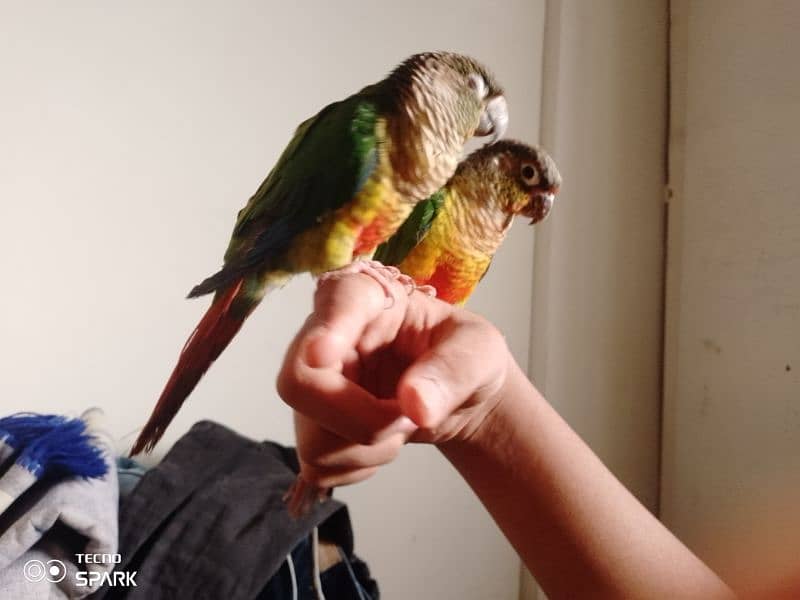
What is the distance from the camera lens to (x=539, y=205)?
549 millimetres

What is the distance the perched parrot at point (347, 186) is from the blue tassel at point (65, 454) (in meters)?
0.26

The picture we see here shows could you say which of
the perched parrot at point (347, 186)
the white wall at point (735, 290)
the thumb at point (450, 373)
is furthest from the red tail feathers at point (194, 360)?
the white wall at point (735, 290)

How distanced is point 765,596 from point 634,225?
56 cm

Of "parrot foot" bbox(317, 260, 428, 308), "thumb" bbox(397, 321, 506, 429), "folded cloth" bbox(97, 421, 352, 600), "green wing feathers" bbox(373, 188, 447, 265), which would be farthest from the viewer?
"folded cloth" bbox(97, 421, 352, 600)

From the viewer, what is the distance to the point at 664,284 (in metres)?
0.98

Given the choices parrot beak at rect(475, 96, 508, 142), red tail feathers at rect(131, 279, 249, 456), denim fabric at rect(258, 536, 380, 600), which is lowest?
denim fabric at rect(258, 536, 380, 600)

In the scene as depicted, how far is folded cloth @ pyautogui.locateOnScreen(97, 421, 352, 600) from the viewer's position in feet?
2.05

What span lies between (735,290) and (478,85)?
0.61 metres

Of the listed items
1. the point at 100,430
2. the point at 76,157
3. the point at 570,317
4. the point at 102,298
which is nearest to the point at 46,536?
the point at 100,430

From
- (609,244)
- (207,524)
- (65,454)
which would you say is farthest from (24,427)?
(609,244)

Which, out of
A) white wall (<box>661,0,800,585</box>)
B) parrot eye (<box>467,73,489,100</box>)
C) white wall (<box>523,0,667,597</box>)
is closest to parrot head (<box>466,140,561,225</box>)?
parrot eye (<box>467,73,489,100</box>)

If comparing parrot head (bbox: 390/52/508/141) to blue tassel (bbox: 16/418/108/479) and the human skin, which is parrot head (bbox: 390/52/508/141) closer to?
the human skin

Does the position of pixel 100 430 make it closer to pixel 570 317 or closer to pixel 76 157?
pixel 76 157

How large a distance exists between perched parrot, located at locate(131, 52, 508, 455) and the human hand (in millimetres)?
52
